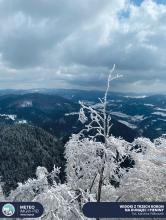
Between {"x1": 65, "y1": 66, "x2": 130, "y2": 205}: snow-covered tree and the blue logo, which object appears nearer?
the blue logo

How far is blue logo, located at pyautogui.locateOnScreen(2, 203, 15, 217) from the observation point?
82.1 ft

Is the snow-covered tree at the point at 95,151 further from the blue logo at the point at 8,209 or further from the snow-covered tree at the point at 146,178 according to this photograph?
the blue logo at the point at 8,209

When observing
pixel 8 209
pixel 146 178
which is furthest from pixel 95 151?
pixel 8 209

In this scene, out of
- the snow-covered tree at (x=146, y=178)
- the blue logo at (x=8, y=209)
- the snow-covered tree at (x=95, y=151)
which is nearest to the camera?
the blue logo at (x=8, y=209)

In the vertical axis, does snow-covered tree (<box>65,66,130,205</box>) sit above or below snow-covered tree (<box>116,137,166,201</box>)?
above

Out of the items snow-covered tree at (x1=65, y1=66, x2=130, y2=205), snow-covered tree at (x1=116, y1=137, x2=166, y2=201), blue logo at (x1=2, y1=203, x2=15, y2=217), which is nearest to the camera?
blue logo at (x1=2, y1=203, x2=15, y2=217)

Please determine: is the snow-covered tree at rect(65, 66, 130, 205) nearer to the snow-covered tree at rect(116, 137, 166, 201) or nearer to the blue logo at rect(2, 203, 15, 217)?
the snow-covered tree at rect(116, 137, 166, 201)

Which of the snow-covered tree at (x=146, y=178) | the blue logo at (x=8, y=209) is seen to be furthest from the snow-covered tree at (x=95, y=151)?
the blue logo at (x=8, y=209)

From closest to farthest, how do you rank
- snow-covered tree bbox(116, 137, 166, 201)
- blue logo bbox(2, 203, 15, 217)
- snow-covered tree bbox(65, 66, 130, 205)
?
1. blue logo bbox(2, 203, 15, 217)
2. snow-covered tree bbox(65, 66, 130, 205)
3. snow-covered tree bbox(116, 137, 166, 201)

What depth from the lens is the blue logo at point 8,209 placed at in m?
25.0

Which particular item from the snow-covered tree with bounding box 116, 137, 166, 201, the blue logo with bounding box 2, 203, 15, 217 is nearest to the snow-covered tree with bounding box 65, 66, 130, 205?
the snow-covered tree with bounding box 116, 137, 166, 201

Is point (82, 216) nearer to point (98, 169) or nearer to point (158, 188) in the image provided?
point (98, 169)

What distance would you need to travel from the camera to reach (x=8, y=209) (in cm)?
2527

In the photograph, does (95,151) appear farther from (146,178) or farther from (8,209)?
(8,209)
